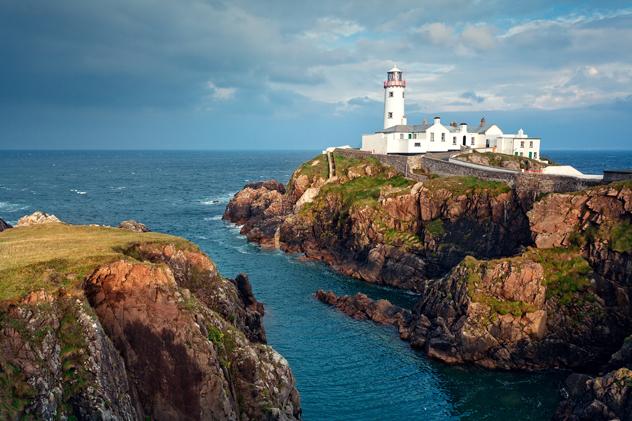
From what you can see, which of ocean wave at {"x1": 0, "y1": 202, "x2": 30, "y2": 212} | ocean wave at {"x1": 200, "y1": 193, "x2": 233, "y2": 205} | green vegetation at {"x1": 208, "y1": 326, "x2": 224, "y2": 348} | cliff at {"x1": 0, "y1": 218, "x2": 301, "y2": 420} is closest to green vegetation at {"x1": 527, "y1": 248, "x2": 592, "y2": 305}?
cliff at {"x1": 0, "y1": 218, "x2": 301, "y2": 420}

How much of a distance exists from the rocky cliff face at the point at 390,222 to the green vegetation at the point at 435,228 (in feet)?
0.42

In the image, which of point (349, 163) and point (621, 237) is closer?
point (621, 237)

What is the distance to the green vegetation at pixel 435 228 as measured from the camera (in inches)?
2617

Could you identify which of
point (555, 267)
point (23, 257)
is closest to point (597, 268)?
point (555, 267)

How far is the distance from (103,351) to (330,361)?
22.6 m

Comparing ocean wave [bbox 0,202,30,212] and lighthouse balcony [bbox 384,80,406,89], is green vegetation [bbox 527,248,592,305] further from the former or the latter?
ocean wave [bbox 0,202,30,212]

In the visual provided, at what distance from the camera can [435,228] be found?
2653 inches

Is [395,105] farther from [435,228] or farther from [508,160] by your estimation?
[435,228]

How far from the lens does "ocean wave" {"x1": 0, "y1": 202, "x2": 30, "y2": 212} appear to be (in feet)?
382

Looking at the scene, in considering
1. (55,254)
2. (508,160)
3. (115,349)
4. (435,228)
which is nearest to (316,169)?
(508,160)

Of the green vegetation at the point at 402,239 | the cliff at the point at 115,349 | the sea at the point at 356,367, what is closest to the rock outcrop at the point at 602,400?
the sea at the point at 356,367

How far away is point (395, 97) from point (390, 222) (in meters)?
47.2

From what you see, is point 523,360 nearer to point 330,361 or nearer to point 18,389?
point 330,361

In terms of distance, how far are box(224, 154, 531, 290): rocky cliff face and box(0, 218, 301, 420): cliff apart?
36491 mm
